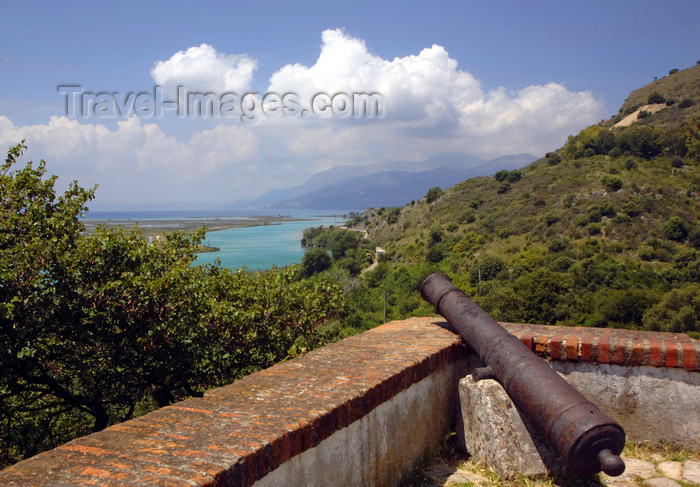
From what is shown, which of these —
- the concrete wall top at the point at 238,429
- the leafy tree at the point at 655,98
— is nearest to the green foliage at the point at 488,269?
the concrete wall top at the point at 238,429

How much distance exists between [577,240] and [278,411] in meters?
49.6

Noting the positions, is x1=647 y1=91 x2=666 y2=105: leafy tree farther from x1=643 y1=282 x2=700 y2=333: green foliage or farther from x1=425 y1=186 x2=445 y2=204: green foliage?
x1=643 y1=282 x2=700 y2=333: green foliage

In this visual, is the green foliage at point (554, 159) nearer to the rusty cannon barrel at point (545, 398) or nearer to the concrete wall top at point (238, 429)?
the rusty cannon barrel at point (545, 398)

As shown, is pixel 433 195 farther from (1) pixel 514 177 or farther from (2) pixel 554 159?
(2) pixel 554 159

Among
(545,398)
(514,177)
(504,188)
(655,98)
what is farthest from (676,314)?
(655,98)

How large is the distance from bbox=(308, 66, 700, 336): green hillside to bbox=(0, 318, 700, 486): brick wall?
86.4 ft

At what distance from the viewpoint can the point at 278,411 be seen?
2.38 metres

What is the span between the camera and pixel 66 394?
555 cm

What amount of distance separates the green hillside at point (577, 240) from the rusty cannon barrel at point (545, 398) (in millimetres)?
26860

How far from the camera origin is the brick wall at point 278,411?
5.84 ft

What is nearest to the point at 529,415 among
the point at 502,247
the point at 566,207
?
the point at 502,247

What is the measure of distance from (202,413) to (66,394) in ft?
13.5

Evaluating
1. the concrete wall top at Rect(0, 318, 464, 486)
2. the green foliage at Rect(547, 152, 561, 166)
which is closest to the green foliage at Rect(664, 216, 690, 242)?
the green foliage at Rect(547, 152, 561, 166)

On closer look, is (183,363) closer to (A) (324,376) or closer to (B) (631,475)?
(A) (324,376)
